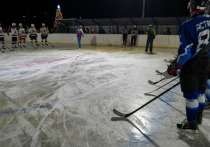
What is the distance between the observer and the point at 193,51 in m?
1.92

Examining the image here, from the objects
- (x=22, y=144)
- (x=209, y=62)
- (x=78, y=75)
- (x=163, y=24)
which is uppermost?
(x=163, y=24)

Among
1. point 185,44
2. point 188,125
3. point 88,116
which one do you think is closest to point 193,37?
point 185,44

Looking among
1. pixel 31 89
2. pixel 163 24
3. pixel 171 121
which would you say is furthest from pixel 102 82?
pixel 163 24

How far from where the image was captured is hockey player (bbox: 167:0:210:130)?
1.87 metres

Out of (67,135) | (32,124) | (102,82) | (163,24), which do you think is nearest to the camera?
(67,135)

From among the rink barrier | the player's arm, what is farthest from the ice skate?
the rink barrier

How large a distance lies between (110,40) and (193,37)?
14.8m

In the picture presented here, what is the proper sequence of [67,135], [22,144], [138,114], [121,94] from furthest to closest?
1. [121,94]
2. [138,114]
3. [67,135]
4. [22,144]

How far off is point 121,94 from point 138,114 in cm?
94

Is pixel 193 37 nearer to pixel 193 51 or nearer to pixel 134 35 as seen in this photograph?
pixel 193 51

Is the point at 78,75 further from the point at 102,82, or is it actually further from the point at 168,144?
the point at 168,144

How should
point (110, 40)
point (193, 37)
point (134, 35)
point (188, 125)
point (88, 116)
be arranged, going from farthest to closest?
1. point (110, 40)
2. point (134, 35)
3. point (88, 116)
4. point (188, 125)
5. point (193, 37)

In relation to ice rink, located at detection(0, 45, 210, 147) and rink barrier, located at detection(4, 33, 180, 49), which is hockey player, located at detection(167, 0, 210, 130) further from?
rink barrier, located at detection(4, 33, 180, 49)

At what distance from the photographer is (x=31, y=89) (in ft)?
12.9
